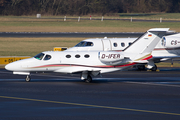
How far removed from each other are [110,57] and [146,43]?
11.0 feet

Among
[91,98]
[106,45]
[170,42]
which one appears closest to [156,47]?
[170,42]

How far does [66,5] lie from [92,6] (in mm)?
9220

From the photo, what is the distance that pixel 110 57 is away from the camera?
23203mm

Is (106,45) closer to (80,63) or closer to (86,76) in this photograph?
(80,63)

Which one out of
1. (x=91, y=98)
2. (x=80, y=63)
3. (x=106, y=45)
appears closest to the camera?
(x=91, y=98)

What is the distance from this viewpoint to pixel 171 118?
13.9 meters

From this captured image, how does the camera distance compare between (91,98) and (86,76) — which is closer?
(91,98)

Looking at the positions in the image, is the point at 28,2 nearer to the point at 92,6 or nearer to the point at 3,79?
the point at 92,6

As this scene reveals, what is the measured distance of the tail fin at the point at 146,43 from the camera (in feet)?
80.5

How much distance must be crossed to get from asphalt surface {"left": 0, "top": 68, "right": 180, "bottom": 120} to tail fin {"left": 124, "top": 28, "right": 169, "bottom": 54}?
2.21 meters

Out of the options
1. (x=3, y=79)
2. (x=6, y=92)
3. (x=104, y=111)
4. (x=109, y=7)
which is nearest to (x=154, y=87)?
(x=104, y=111)

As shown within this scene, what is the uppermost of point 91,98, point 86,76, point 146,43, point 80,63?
point 146,43

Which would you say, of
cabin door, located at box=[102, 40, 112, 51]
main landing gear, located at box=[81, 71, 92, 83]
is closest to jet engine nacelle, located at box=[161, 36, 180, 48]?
cabin door, located at box=[102, 40, 112, 51]

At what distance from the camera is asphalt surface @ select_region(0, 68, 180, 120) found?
1445cm
